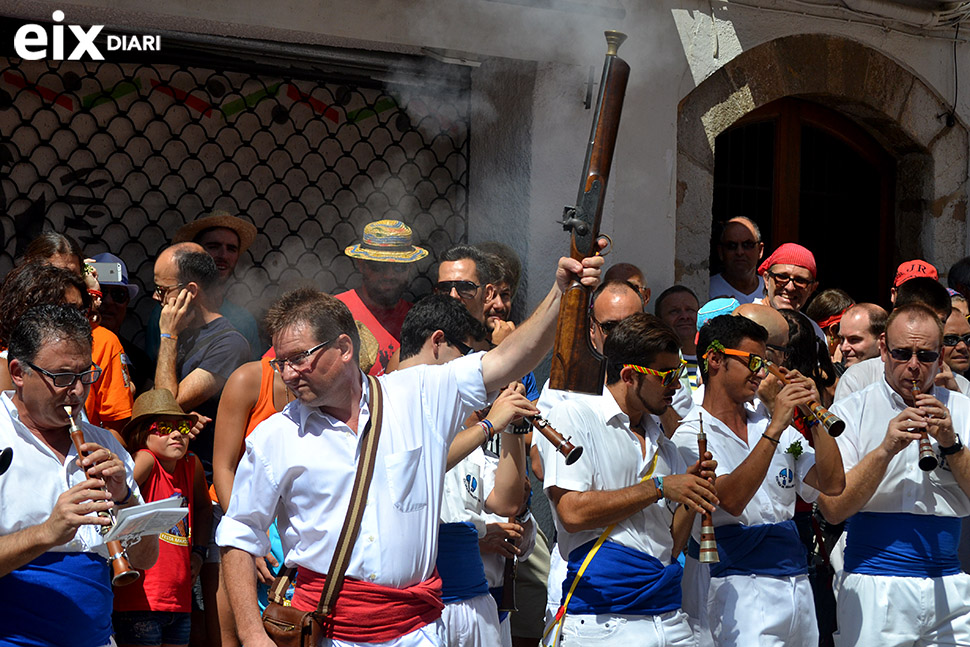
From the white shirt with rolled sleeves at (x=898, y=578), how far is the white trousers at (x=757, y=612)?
47 cm

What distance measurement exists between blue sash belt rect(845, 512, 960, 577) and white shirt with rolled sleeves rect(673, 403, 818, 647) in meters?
0.48

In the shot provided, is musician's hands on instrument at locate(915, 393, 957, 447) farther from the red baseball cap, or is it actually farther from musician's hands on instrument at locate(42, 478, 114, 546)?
musician's hands on instrument at locate(42, 478, 114, 546)

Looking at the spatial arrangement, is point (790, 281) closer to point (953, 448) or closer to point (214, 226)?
point (953, 448)

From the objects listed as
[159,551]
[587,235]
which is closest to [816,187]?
[587,235]

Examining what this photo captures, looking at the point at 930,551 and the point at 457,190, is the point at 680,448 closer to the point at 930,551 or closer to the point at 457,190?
the point at 930,551

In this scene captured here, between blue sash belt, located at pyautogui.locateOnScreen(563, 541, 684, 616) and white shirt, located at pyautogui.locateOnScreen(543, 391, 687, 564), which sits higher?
white shirt, located at pyautogui.locateOnScreen(543, 391, 687, 564)

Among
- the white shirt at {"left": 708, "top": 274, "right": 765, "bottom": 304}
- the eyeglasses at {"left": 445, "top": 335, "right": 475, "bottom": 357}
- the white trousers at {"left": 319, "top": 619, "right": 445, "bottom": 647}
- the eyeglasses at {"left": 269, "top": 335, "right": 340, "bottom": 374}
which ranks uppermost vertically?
the white shirt at {"left": 708, "top": 274, "right": 765, "bottom": 304}

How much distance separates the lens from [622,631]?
4074mm

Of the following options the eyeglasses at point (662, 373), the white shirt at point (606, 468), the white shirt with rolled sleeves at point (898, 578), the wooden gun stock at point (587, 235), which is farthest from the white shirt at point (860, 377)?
the wooden gun stock at point (587, 235)

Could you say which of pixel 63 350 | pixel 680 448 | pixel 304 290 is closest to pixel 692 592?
pixel 680 448

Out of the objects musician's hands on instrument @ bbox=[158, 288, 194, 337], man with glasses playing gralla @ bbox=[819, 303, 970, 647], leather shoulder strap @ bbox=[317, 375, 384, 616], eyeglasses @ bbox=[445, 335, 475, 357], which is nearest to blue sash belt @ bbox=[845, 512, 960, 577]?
man with glasses playing gralla @ bbox=[819, 303, 970, 647]

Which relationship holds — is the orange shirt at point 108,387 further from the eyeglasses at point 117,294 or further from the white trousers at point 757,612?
the white trousers at point 757,612

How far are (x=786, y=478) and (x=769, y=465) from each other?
0.25m

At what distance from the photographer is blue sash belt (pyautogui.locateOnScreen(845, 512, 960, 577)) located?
4969 mm
